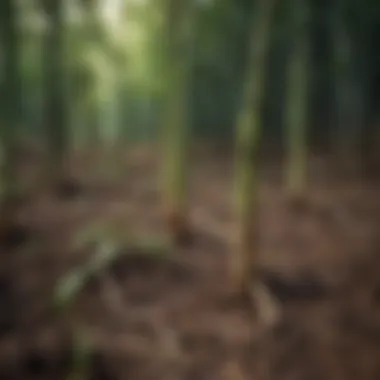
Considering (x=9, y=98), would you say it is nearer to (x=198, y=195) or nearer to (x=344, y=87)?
(x=198, y=195)

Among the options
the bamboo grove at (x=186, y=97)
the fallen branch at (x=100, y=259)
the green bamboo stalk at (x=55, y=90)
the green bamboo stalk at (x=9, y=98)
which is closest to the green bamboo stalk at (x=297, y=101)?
the bamboo grove at (x=186, y=97)

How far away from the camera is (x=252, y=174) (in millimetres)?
2369

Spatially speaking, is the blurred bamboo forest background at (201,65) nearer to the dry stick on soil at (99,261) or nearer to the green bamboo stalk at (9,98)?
the green bamboo stalk at (9,98)

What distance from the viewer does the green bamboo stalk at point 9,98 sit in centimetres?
270

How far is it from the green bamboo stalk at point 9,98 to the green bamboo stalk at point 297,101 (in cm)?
121

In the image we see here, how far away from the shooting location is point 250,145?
2.35 meters

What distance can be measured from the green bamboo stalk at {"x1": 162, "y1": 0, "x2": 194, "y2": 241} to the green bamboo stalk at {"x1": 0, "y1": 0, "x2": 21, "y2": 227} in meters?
0.70

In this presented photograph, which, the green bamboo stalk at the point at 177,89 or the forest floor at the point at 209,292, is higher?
the green bamboo stalk at the point at 177,89

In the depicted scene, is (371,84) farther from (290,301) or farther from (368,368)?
(368,368)

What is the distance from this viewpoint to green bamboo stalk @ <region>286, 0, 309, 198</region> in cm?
238

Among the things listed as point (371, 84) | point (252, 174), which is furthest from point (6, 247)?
point (371, 84)

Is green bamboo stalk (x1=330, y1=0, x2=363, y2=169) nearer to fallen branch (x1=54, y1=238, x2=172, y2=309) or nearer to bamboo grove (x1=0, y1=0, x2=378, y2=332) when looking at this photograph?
bamboo grove (x1=0, y1=0, x2=378, y2=332)

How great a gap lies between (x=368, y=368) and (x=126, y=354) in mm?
796

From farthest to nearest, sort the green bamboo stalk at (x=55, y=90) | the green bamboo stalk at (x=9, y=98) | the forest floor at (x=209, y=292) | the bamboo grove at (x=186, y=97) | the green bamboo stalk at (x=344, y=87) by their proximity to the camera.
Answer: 1. the green bamboo stalk at (x=55, y=90)
2. the green bamboo stalk at (x=9, y=98)
3. the bamboo grove at (x=186, y=97)
4. the green bamboo stalk at (x=344, y=87)
5. the forest floor at (x=209, y=292)
